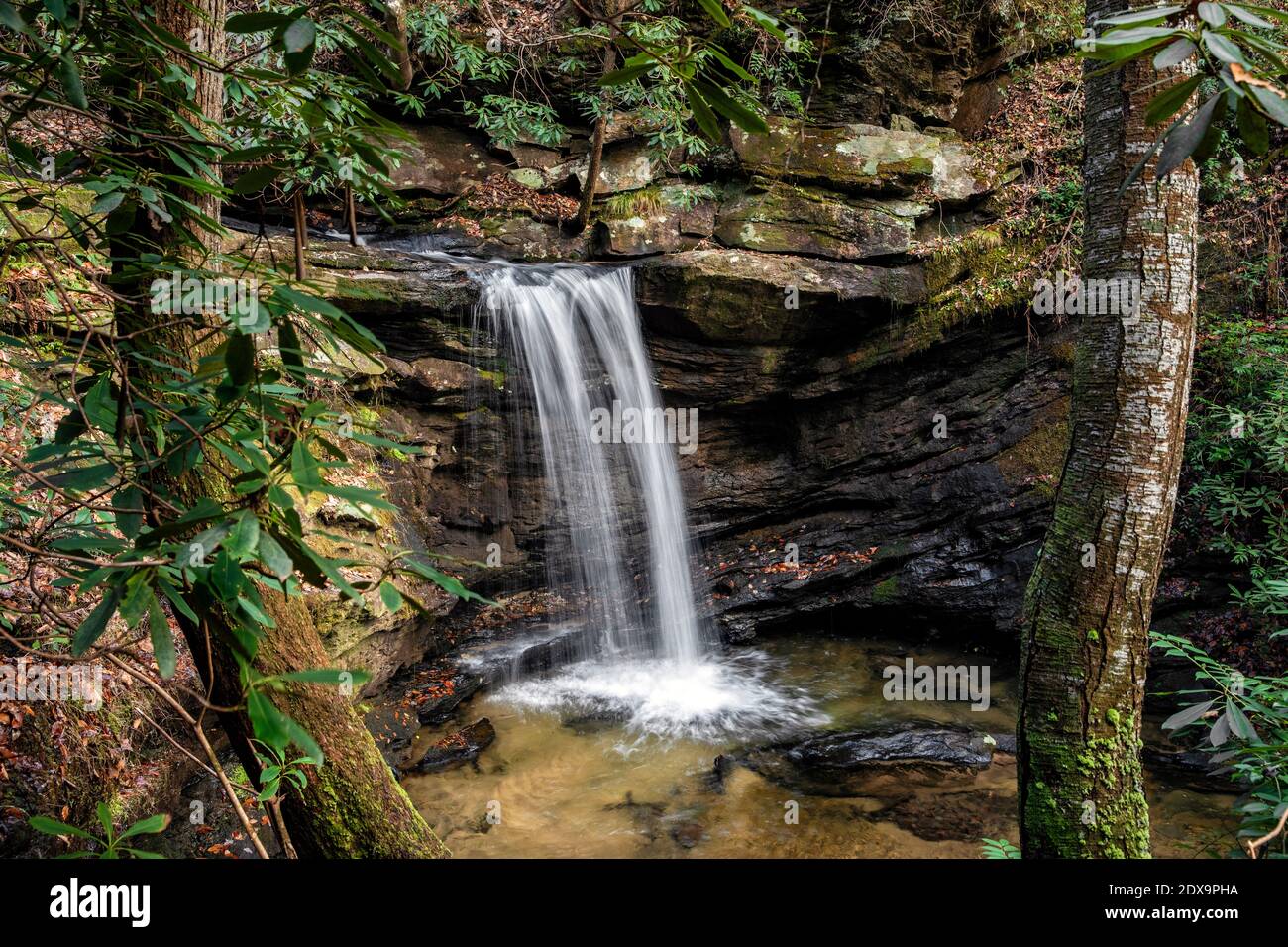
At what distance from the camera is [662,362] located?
789 cm

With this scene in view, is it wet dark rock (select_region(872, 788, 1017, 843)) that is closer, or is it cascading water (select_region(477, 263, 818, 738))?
wet dark rock (select_region(872, 788, 1017, 843))

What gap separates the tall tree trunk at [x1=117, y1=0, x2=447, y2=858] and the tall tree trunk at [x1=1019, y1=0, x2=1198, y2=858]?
244cm

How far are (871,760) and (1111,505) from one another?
3889 millimetres

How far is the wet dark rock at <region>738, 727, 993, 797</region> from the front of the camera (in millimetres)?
5617

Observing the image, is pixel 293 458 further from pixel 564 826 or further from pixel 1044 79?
pixel 1044 79

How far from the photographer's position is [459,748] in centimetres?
593

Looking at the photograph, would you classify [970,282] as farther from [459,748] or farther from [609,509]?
[459,748]

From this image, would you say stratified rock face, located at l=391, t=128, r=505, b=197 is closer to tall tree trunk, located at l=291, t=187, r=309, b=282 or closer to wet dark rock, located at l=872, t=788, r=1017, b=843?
tall tree trunk, located at l=291, t=187, r=309, b=282

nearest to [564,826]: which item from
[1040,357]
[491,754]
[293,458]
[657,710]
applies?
Result: [491,754]

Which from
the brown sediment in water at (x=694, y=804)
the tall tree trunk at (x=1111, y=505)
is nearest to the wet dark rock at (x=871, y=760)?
the brown sediment in water at (x=694, y=804)

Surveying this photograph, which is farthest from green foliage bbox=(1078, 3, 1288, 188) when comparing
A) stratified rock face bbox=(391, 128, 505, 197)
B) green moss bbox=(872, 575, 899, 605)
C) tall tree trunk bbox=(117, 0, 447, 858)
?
stratified rock face bbox=(391, 128, 505, 197)

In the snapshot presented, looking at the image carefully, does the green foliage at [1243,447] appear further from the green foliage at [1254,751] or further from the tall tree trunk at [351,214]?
the tall tree trunk at [351,214]

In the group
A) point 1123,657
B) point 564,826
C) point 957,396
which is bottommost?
point 564,826

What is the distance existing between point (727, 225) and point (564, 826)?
6.25 meters
